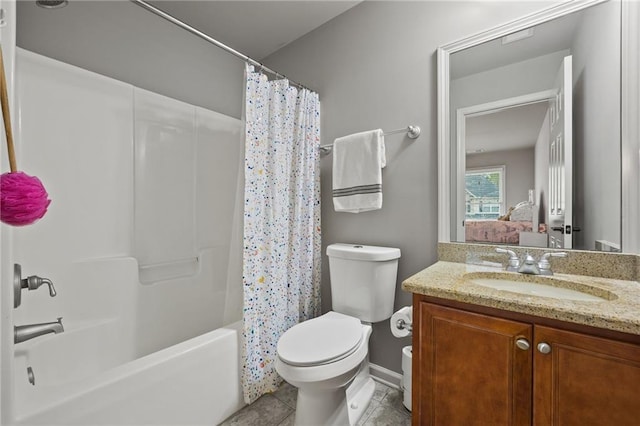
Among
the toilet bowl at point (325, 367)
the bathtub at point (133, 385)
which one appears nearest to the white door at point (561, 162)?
the toilet bowl at point (325, 367)

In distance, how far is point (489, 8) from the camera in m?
1.43

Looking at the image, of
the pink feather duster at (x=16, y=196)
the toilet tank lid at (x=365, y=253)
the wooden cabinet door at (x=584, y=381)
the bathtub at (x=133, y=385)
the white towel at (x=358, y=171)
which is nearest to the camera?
the pink feather duster at (x=16, y=196)

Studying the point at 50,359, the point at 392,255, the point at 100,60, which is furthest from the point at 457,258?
the point at 100,60

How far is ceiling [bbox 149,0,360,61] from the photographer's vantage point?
195 centimetres

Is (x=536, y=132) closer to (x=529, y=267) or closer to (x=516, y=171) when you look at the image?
(x=516, y=171)

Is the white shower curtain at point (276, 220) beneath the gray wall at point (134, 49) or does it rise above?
beneath

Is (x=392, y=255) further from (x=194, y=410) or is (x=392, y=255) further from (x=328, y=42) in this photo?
(x=328, y=42)

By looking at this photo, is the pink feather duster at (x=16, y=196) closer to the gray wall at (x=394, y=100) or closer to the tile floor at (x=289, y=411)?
the tile floor at (x=289, y=411)

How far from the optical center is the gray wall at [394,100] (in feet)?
5.18

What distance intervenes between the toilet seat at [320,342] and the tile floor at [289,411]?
0.49 meters

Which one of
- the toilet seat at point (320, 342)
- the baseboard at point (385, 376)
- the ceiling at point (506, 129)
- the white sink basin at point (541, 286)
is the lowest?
the baseboard at point (385, 376)

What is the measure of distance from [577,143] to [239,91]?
8.14 ft

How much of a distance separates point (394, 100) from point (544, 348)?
1439 millimetres

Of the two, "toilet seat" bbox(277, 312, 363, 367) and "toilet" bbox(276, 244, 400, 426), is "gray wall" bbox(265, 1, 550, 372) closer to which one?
"toilet" bbox(276, 244, 400, 426)
